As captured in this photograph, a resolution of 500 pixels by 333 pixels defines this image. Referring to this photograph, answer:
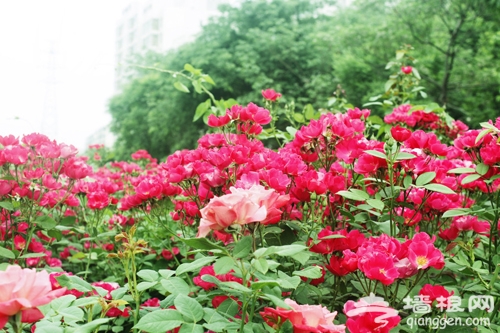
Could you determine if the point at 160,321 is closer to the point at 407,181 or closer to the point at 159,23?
the point at 407,181

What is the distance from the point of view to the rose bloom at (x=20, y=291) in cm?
53

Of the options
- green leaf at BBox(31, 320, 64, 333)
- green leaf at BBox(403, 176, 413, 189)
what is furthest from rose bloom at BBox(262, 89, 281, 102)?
green leaf at BBox(31, 320, 64, 333)

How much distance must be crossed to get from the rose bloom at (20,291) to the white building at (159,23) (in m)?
27.9

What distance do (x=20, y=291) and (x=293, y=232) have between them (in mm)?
612

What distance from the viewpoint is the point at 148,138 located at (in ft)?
56.8

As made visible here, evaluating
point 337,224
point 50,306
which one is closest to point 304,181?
point 337,224

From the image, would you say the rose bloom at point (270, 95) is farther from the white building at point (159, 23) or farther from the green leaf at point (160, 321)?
the white building at point (159, 23)

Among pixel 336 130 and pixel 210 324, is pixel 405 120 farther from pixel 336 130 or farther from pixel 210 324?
pixel 210 324

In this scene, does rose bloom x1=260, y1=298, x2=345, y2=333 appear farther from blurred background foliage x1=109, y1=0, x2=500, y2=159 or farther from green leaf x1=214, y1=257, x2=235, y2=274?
blurred background foliage x1=109, y1=0, x2=500, y2=159

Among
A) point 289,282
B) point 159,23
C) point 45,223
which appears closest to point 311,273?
point 289,282

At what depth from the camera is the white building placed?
3259cm

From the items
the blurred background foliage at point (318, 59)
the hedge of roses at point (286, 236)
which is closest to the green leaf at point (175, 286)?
the hedge of roses at point (286, 236)

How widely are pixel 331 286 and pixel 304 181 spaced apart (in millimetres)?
273

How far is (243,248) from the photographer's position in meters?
0.71
